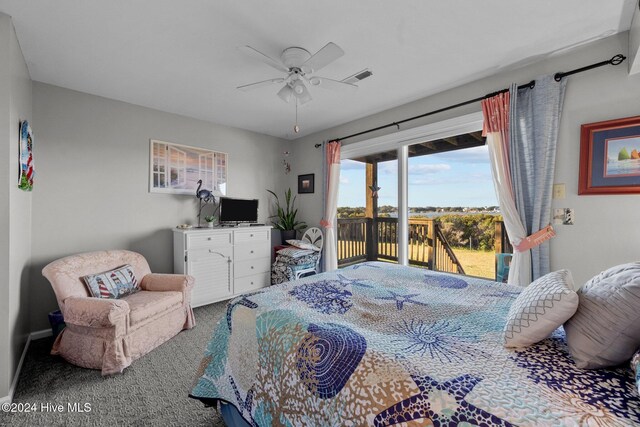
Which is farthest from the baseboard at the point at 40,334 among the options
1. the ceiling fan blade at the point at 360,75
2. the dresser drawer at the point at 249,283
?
the ceiling fan blade at the point at 360,75

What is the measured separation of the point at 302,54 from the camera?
213 centimetres

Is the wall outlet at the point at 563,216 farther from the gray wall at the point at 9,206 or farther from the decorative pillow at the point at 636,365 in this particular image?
the gray wall at the point at 9,206

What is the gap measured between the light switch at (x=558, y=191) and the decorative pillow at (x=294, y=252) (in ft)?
9.42

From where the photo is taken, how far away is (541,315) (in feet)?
3.35

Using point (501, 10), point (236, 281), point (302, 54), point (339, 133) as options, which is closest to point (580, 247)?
point (501, 10)

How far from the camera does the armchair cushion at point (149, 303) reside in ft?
7.29

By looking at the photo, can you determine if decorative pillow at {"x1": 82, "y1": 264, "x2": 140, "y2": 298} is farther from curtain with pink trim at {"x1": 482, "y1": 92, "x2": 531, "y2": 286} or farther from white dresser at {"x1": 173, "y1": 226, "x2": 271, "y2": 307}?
curtain with pink trim at {"x1": 482, "y1": 92, "x2": 531, "y2": 286}

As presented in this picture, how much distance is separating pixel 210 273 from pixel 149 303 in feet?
3.68

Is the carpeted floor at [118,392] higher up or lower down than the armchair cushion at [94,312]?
lower down

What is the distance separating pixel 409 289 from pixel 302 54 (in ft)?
6.38

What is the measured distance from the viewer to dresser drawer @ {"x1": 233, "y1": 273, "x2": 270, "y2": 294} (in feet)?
12.3

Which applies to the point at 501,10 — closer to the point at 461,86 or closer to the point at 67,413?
Answer: the point at 461,86

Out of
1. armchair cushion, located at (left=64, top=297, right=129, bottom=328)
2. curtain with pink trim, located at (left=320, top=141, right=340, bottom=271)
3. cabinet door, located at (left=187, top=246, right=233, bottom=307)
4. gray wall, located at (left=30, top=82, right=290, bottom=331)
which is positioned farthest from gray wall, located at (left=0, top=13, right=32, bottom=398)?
curtain with pink trim, located at (left=320, top=141, right=340, bottom=271)

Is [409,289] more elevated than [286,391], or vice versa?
[409,289]
